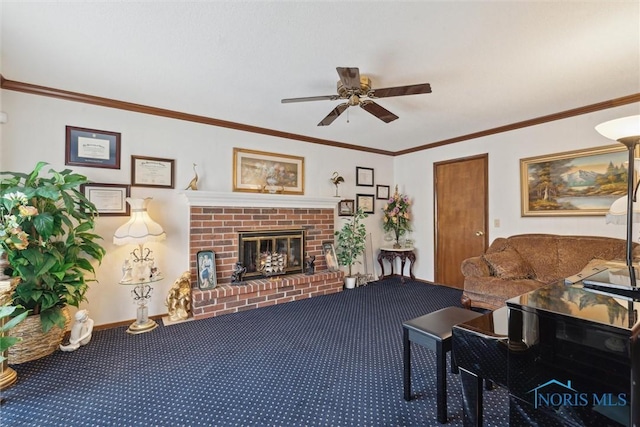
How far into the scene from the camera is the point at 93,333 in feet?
9.02

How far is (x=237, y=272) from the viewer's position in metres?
3.51

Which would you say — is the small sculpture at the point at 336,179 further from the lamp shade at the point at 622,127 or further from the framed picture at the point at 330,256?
the lamp shade at the point at 622,127

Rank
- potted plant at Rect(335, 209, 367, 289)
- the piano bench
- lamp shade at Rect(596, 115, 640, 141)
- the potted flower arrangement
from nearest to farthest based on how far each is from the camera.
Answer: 1. lamp shade at Rect(596, 115, 640, 141)
2. the piano bench
3. potted plant at Rect(335, 209, 367, 289)
4. the potted flower arrangement

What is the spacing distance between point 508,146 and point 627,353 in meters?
3.62

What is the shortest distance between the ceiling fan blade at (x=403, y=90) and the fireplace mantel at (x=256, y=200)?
2.01 metres

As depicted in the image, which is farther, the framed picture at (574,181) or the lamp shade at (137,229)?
the framed picture at (574,181)

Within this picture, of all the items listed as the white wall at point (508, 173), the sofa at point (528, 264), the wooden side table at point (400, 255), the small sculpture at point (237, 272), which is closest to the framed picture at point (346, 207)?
the wooden side table at point (400, 255)

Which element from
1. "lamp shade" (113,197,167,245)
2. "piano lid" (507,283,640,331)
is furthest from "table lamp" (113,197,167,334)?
"piano lid" (507,283,640,331)

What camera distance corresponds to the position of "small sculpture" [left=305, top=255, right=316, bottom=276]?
13.5ft

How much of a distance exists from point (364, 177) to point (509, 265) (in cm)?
257

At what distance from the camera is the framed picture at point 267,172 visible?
3764 millimetres

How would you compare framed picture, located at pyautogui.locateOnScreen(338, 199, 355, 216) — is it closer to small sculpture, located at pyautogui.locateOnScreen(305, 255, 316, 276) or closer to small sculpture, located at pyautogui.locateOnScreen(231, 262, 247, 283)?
small sculpture, located at pyautogui.locateOnScreen(305, 255, 316, 276)

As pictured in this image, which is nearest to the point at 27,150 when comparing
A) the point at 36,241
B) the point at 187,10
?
the point at 36,241

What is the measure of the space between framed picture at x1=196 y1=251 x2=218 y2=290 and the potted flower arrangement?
2993mm
